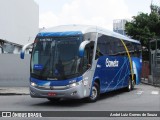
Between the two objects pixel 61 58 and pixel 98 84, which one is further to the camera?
pixel 98 84

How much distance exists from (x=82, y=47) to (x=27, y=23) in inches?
1391

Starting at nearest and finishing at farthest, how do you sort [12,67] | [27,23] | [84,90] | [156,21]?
[84,90]
[12,67]
[156,21]
[27,23]

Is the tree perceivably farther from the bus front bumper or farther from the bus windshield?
the bus front bumper

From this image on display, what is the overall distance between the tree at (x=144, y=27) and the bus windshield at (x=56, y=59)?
25.8 m

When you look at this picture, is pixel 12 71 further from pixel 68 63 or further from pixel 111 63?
pixel 68 63

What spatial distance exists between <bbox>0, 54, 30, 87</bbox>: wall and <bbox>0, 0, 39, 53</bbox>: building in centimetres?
370

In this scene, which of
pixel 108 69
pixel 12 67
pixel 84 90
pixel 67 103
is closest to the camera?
pixel 84 90

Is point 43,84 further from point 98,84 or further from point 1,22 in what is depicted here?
point 1,22

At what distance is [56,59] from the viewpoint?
1686 centimetres

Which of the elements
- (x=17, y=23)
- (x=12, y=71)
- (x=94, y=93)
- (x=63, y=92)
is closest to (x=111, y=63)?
(x=94, y=93)

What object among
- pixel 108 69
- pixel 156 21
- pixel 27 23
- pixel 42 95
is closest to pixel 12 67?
pixel 108 69

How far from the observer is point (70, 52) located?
663 inches

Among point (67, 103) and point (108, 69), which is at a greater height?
point (108, 69)

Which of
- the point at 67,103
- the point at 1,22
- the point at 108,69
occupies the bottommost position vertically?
the point at 67,103
